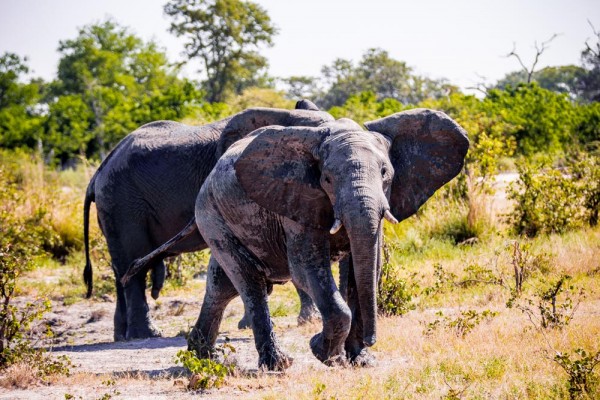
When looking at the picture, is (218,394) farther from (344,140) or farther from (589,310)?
(589,310)

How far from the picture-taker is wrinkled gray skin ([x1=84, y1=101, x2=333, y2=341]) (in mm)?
9000

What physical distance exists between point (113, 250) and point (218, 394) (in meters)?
4.35

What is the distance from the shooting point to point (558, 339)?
604 centimetres

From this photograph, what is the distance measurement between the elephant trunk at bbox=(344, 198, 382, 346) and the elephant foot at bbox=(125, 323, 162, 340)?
4451 mm

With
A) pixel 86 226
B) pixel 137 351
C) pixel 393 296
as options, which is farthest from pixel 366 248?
pixel 86 226

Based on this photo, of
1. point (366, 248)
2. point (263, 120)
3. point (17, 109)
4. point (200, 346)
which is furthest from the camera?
point (17, 109)

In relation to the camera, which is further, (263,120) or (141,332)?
(141,332)

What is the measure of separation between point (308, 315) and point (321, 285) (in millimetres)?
3218

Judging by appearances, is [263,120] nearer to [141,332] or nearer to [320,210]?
[320,210]

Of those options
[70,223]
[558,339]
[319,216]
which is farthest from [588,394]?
[70,223]

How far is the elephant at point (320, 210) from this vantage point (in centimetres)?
521

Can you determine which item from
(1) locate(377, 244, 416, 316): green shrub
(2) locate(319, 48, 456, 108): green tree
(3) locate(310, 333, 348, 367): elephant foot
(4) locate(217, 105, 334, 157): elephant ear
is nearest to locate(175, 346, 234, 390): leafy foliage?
(3) locate(310, 333, 348, 367): elephant foot

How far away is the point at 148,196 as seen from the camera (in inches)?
365

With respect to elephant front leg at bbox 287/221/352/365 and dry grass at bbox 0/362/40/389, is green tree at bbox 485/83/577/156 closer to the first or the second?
elephant front leg at bbox 287/221/352/365
